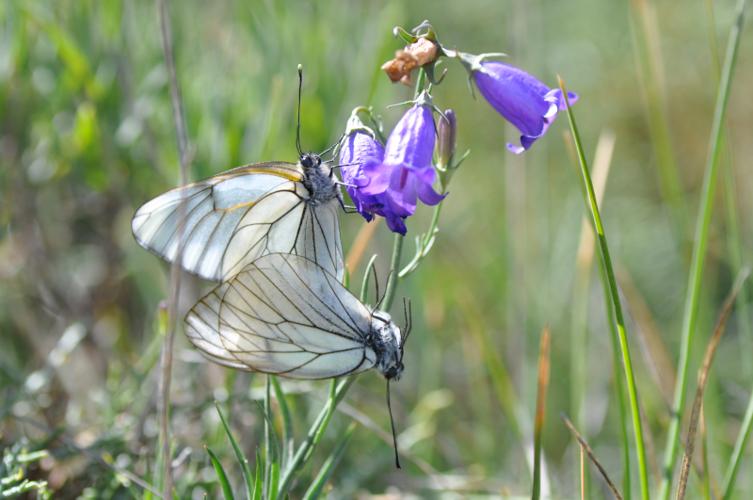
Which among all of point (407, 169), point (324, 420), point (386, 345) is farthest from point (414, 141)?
point (324, 420)

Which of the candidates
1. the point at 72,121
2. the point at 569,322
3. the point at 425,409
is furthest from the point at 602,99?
the point at 72,121

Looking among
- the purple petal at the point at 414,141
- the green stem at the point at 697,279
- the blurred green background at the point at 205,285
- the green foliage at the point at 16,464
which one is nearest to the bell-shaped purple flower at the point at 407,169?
the purple petal at the point at 414,141

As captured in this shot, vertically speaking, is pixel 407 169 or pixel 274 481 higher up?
pixel 407 169

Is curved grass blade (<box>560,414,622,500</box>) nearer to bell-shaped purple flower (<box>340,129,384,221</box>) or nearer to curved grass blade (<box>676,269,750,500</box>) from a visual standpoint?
curved grass blade (<box>676,269,750,500</box>)

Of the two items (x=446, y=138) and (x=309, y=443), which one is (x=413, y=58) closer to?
(x=446, y=138)

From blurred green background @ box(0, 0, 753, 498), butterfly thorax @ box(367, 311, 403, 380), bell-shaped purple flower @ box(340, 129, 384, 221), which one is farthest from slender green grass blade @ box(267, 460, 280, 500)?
bell-shaped purple flower @ box(340, 129, 384, 221)

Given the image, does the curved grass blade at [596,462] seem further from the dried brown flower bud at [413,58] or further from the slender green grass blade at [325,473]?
the dried brown flower bud at [413,58]

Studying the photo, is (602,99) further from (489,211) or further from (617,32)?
(489,211)
